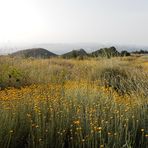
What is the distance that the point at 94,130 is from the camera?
5254 millimetres

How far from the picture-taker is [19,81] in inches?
428

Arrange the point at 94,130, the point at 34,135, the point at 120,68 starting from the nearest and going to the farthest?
the point at 94,130, the point at 34,135, the point at 120,68

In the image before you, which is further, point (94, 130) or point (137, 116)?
point (137, 116)

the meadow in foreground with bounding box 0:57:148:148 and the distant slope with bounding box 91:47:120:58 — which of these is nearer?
the meadow in foreground with bounding box 0:57:148:148

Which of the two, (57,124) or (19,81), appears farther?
(19,81)

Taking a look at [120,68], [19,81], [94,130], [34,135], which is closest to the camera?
[94,130]

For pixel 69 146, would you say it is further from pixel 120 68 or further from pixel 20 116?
pixel 120 68

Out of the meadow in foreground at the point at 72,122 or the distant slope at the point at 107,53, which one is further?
the distant slope at the point at 107,53

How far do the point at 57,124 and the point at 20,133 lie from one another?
0.53m

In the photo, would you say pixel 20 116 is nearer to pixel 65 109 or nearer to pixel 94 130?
pixel 65 109

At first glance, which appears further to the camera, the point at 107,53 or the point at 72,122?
the point at 107,53

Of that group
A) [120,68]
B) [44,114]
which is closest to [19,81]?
[120,68]

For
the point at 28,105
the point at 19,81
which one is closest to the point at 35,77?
the point at 19,81

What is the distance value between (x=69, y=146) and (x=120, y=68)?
813 cm
